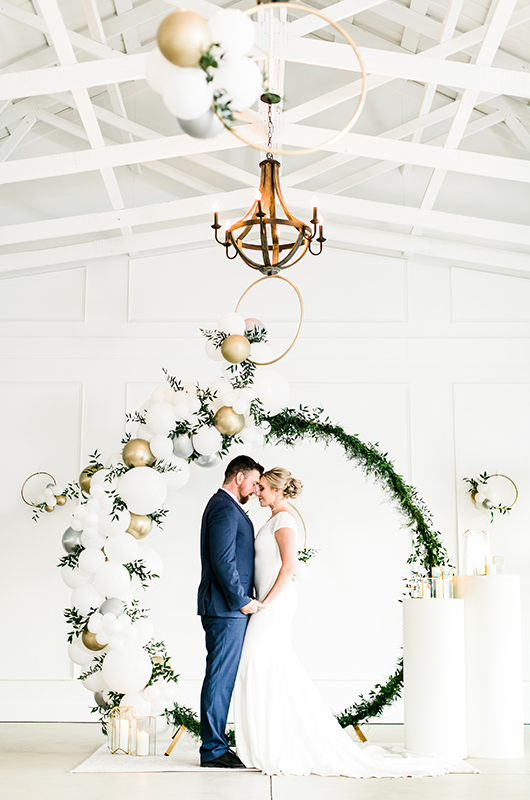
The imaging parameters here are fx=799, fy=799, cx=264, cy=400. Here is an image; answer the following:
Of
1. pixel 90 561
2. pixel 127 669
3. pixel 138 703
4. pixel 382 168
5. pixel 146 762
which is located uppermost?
A: pixel 382 168

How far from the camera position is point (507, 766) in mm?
4379

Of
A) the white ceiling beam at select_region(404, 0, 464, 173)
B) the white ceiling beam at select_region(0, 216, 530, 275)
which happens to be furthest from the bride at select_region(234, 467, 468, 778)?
the white ceiling beam at select_region(0, 216, 530, 275)

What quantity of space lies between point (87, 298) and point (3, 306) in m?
0.74

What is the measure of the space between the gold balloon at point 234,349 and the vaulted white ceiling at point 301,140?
1.39 metres

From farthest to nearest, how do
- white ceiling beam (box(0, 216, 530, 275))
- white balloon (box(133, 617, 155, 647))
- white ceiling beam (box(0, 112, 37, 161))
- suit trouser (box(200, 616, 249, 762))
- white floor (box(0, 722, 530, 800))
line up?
1. white ceiling beam (box(0, 216, 530, 275))
2. white ceiling beam (box(0, 112, 37, 161))
3. white balloon (box(133, 617, 155, 647))
4. suit trouser (box(200, 616, 249, 762))
5. white floor (box(0, 722, 530, 800))

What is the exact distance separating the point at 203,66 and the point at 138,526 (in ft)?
11.1

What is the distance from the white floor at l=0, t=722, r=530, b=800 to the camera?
3.62 m

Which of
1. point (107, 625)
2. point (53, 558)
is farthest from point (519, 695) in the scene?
point (53, 558)

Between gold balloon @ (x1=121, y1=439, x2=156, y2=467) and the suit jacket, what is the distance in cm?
59

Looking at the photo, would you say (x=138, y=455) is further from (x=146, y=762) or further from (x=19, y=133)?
(x=19, y=133)

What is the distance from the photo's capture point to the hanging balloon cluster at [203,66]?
1940 mm

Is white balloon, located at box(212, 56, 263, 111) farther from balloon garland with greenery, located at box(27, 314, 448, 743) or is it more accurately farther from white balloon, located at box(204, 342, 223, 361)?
white balloon, located at box(204, 342, 223, 361)

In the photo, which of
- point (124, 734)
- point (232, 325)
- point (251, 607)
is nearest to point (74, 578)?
point (124, 734)

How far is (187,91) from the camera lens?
1.99 m
